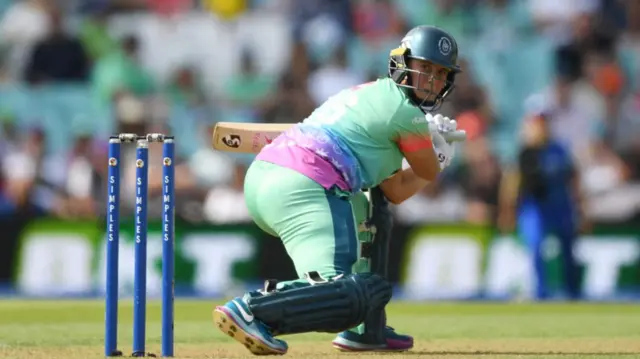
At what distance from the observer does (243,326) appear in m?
5.71

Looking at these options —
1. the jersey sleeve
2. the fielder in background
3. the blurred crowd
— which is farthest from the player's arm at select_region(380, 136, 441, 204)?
the blurred crowd

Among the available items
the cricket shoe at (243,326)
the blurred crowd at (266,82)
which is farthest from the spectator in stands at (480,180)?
the cricket shoe at (243,326)

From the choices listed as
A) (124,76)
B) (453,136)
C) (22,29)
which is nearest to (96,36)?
(22,29)

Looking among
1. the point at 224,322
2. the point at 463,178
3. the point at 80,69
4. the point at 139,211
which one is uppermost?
the point at 80,69

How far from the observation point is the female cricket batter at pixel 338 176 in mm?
5797

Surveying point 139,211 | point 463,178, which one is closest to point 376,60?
point 463,178

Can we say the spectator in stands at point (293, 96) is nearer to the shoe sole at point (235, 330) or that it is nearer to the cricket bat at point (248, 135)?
the cricket bat at point (248, 135)

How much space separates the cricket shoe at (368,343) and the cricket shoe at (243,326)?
0.95m

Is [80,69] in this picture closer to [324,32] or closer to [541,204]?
[324,32]

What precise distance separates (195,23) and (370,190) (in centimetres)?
A: 950

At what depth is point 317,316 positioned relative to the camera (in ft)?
19.0

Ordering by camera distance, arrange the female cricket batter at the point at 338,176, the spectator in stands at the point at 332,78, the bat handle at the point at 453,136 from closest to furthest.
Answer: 1. the female cricket batter at the point at 338,176
2. the bat handle at the point at 453,136
3. the spectator in stands at the point at 332,78

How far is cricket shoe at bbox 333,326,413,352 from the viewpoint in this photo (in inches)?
263

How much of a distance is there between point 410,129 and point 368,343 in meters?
1.17
